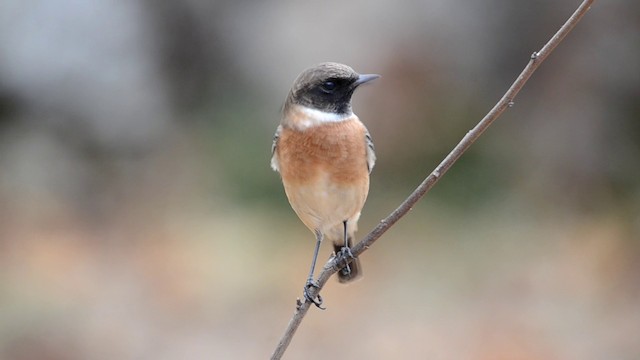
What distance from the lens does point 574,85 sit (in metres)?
9.14

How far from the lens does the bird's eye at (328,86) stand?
3.96 meters

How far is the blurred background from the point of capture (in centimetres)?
811

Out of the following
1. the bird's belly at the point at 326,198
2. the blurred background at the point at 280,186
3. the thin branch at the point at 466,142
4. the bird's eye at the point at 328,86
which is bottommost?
the thin branch at the point at 466,142

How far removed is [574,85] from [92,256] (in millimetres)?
5672

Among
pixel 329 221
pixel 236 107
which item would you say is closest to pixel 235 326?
pixel 236 107

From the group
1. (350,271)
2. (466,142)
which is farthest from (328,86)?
(350,271)

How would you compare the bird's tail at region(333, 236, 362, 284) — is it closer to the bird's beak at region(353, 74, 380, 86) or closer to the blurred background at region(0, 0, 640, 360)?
the bird's beak at region(353, 74, 380, 86)

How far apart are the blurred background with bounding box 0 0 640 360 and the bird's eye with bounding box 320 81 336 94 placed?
4.36m

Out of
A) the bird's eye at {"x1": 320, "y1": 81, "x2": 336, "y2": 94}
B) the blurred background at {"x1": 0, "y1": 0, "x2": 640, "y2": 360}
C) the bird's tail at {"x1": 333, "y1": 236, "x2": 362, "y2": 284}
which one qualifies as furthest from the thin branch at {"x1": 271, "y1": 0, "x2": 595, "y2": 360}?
the blurred background at {"x1": 0, "y1": 0, "x2": 640, "y2": 360}

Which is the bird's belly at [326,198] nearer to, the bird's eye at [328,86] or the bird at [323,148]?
the bird at [323,148]

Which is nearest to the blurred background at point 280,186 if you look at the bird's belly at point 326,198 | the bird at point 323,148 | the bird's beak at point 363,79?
the bird's belly at point 326,198

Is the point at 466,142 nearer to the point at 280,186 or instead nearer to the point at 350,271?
the point at 350,271

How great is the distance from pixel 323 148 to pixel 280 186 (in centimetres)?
519

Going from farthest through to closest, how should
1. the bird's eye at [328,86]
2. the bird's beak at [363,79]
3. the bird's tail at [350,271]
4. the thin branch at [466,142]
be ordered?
the bird's tail at [350,271], the bird's eye at [328,86], the bird's beak at [363,79], the thin branch at [466,142]
